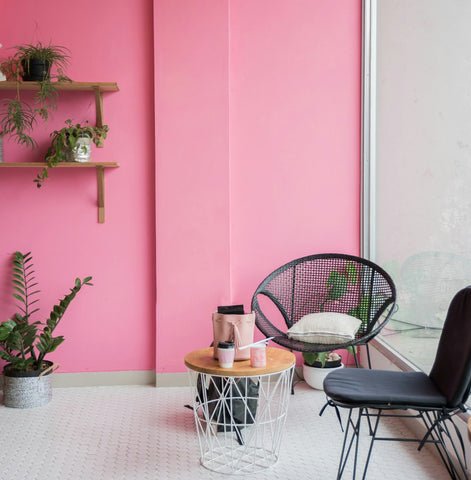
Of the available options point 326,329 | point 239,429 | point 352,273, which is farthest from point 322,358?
point 239,429

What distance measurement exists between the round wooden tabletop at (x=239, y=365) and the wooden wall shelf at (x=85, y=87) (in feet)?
5.78

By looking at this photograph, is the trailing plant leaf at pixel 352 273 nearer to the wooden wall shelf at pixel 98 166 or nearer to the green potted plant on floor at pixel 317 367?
the green potted plant on floor at pixel 317 367

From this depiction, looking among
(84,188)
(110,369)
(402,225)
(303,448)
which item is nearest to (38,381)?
(110,369)

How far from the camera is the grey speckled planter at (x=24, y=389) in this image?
3492mm

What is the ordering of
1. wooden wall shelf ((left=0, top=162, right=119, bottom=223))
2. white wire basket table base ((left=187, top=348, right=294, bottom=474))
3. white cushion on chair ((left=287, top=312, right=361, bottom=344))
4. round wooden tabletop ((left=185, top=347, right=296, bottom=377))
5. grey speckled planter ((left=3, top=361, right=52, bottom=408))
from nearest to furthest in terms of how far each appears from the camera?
round wooden tabletop ((left=185, top=347, right=296, bottom=377))
white wire basket table base ((left=187, top=348, right=294, bottom=474))
white cushion on chair ((left=287, top=312, right=361, bottom=344))
grey speckled planter ((left=3, top=361, right=52, bottom=408))
wooden wall shelf ((left=0, top=162, right=119, bottom=223))

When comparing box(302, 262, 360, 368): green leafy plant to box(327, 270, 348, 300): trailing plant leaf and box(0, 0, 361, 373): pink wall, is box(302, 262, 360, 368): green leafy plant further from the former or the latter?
box(0, 0, 361, 373): pink wall

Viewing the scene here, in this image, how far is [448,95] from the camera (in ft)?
8.98

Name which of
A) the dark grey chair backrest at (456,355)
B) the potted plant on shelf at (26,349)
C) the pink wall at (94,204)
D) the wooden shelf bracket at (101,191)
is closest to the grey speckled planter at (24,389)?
the potted plant on shelf at (26,349)

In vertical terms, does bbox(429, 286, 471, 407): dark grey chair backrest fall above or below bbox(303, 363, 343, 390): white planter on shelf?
above

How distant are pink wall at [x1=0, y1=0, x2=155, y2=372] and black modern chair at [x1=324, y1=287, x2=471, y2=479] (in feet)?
5.92

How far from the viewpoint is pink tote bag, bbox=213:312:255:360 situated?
8.63 ft

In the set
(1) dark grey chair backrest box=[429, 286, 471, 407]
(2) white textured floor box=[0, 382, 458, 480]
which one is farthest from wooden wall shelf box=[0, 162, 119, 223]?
(1) dark grey chair backrest box=[429, 286, 471, 407]

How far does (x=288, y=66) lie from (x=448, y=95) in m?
1.45

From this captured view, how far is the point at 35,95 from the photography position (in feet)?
12.5
